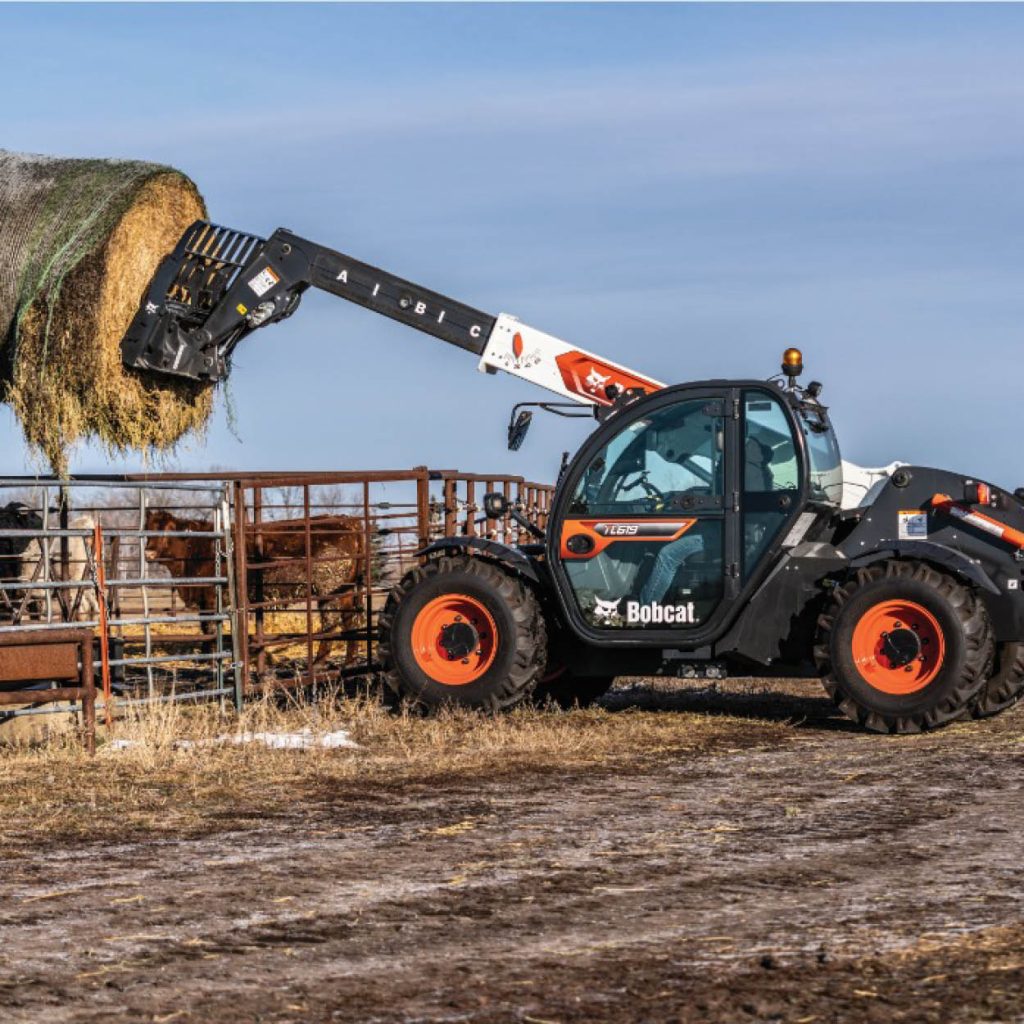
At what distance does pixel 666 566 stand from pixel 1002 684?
2.53 metres

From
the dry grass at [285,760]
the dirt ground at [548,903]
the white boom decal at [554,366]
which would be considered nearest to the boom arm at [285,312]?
the white boom decal at [554,366]

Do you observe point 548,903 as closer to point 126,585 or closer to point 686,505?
point 686,505

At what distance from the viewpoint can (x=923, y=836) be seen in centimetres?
798

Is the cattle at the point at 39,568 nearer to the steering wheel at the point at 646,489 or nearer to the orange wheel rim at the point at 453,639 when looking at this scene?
the orange wheel rim at the point at 453,639

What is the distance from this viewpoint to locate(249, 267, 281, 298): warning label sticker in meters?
14.9

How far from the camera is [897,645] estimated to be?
12.0 metres

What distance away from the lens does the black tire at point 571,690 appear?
A: 14.3 m

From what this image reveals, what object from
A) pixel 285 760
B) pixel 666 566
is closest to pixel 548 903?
pixel 285 760

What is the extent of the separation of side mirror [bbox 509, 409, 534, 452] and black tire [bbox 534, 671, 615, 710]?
6.99 feet

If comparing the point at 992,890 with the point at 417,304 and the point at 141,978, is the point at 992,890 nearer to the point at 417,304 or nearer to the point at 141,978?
the point at 141,978

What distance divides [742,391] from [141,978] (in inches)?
310

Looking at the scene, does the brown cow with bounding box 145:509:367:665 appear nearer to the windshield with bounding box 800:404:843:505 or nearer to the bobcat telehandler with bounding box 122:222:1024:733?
the bobcat telehandler with bounding box 122:222:1024:733

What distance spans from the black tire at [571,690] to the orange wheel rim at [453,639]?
99 cm

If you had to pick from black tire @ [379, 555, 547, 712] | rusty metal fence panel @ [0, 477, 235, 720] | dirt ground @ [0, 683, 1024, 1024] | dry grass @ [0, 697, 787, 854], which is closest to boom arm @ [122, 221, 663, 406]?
rusty metal fence panel @ [0, 477, 235, 720]
